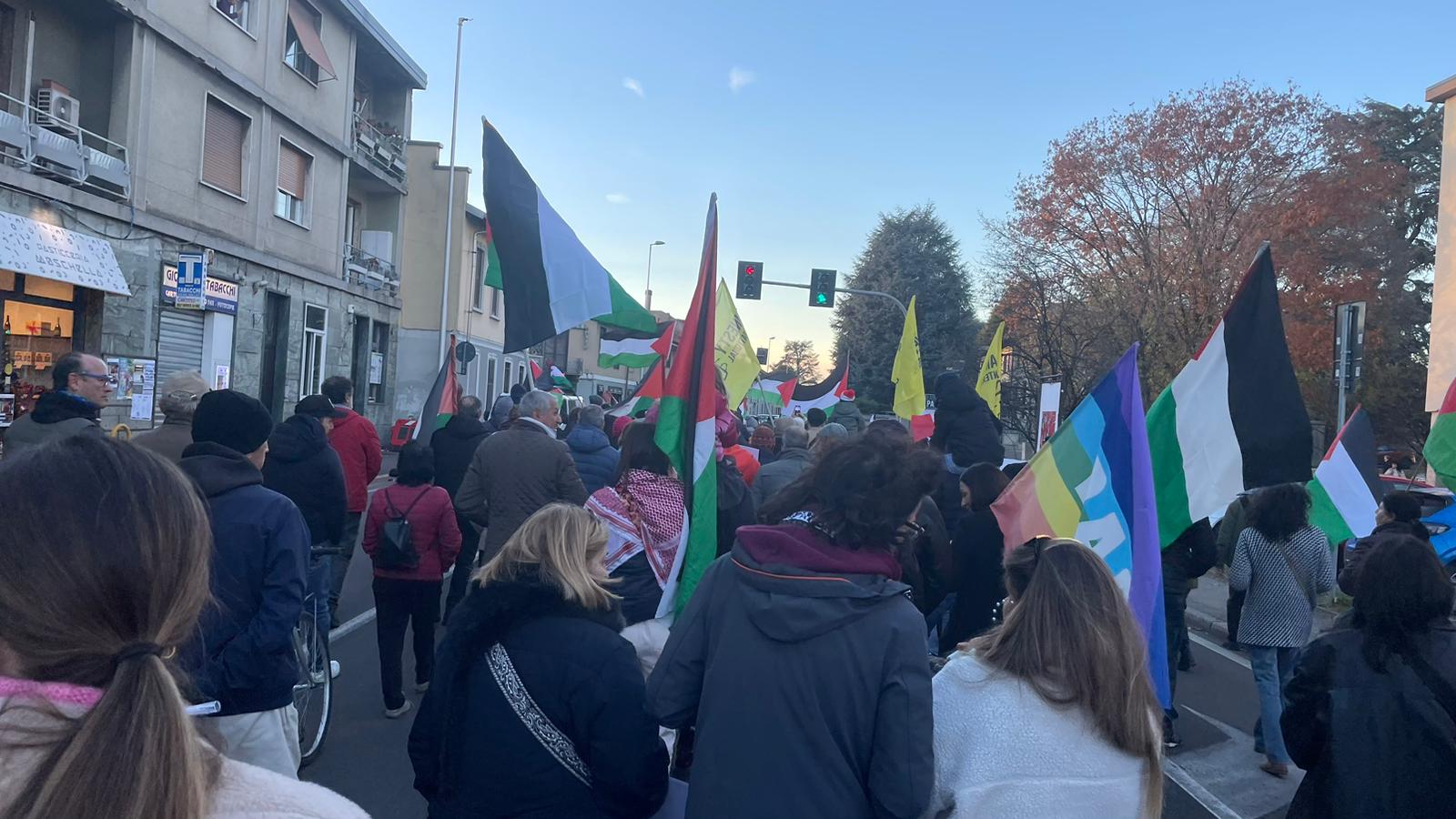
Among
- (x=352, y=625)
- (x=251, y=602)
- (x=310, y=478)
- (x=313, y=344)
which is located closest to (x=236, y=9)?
(x=313, y=344)

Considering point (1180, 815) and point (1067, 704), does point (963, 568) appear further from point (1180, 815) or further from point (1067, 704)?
point (1067, 704)

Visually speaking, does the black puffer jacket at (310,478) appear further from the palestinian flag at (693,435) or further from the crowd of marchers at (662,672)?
the palestinian flag at (693,435)

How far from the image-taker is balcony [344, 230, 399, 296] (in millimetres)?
23391

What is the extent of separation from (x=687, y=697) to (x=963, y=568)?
120 inches

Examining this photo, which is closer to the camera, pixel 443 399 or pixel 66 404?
pixel 66 404

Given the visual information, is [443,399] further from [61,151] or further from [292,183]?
[292,183]

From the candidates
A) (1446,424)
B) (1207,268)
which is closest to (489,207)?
(1446,424)

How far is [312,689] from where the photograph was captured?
561 centimetres

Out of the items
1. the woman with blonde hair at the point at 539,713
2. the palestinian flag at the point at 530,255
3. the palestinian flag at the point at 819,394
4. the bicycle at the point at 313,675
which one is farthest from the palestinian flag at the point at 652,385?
the palestinian flag at the point at 819,394

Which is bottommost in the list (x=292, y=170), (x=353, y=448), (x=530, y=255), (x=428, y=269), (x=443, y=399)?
(x=353, y=448)

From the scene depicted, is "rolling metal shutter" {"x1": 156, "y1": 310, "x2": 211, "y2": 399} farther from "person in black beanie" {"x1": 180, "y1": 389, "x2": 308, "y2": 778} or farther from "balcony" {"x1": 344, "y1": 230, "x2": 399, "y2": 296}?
"person in black beanie" {"x1": 180, "y1": 389, "x2": 308, "y2": 778}

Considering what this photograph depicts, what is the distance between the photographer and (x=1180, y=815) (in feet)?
17.0

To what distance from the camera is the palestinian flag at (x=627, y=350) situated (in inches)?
637

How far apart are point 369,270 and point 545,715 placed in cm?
2323
